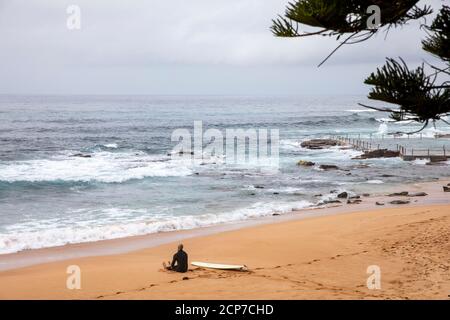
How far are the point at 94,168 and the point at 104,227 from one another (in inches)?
630

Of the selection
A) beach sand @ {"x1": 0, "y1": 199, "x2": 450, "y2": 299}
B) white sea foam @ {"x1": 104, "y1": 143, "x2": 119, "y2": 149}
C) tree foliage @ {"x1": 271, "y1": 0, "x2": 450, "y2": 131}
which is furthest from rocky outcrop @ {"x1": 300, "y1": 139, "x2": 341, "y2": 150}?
tree foliage @ {"x1": 271, "y1": 0, "x2": 450, "y2": 131}

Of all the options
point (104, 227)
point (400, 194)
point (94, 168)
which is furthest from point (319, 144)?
point (104, 227)

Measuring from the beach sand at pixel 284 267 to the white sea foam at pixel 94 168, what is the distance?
45.6ft

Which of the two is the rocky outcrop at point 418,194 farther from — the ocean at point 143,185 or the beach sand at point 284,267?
the beach sand at point 284,267

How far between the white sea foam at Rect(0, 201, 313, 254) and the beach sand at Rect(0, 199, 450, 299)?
1968mm

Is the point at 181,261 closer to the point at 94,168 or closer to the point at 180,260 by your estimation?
the point at 180,260

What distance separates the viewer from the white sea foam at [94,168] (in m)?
28.6

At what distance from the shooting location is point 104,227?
17.4 meters

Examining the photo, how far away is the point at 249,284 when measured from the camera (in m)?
9.97

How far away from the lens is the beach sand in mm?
9555

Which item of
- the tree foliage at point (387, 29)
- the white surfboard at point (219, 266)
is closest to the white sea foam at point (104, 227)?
the white surfboard at point (219, 266)

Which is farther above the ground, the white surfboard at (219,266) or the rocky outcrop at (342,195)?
the white surfboard at (219,266)

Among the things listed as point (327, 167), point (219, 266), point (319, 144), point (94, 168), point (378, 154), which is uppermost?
point (319, 144)
